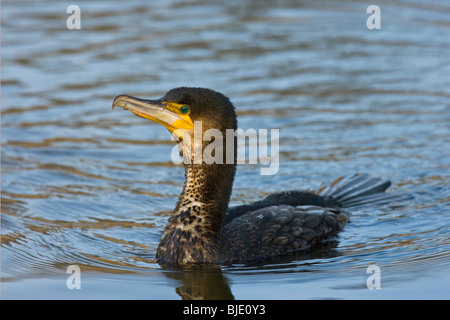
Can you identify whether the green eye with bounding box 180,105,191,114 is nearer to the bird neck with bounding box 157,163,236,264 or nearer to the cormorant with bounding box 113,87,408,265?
the cormorant with bounding box 113,87,408,265

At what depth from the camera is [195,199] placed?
6.83 m

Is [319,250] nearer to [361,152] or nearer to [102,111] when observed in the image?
[361,152]

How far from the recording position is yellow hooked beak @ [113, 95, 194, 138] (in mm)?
6648

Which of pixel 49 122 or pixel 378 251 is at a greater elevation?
pixel 49 122

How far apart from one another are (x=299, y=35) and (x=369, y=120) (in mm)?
3868

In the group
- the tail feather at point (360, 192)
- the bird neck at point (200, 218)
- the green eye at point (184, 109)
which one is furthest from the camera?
the tail feather at point (360, 192)

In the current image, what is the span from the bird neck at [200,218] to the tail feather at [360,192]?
1890 millimetres

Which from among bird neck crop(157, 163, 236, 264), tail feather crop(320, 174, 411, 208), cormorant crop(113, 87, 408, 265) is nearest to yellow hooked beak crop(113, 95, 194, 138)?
cormorant crop(113, 87, 408, 265)

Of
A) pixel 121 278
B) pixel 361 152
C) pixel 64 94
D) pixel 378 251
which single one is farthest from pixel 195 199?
pixel 64 94

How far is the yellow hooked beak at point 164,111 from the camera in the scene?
6.65 meters

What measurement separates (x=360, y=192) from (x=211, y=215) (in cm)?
224

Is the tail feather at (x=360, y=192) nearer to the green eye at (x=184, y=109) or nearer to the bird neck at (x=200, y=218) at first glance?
the bird neck at (x=200, y=218)

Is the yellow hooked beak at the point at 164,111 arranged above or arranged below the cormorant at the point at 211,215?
above

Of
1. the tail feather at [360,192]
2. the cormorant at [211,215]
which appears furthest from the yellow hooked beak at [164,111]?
the tail feather at [360,192]
